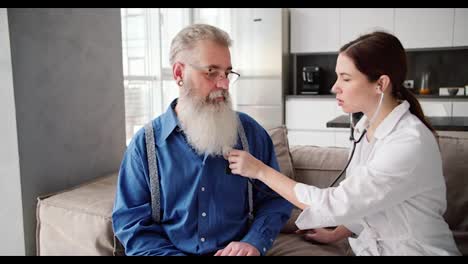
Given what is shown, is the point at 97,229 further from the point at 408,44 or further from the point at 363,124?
the point at 408,44

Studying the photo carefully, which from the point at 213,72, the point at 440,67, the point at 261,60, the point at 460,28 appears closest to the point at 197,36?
the point at 213,72

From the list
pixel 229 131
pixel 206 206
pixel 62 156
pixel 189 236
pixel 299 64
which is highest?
pixel 299 64

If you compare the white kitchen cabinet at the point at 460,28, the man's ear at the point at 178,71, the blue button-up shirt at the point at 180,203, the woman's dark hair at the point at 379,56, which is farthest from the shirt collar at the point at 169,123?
the white kitchen cabinet at the point at 460,28

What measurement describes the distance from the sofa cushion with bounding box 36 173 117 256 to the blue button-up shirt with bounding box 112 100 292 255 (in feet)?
0.39

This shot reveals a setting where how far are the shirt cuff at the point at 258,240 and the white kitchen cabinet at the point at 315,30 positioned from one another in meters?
3.75

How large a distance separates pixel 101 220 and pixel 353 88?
0.99 metres

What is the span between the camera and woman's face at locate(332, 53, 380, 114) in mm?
1118

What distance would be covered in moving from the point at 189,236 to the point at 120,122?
0.94 m

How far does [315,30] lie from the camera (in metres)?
4.64

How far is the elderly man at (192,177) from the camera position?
50.8 inches

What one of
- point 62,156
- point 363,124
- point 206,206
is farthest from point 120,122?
point 363,124

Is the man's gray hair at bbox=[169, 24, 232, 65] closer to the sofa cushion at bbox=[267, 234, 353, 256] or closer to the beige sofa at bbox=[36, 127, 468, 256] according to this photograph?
the beige sofa at bbox=[36, 127, 468, 256]

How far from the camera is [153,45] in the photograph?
3.54m

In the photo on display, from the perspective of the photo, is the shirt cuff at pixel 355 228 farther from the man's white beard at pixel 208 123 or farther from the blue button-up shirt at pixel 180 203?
the man's white beard at pixel 208 123
